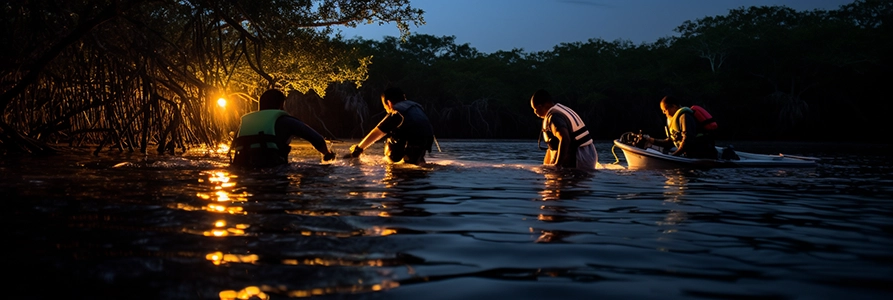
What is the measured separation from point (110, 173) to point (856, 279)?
7096mm

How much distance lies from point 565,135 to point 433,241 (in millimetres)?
5429

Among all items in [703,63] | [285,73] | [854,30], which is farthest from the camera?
[703,63]

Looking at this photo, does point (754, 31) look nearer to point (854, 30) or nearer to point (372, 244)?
point (854, 30)

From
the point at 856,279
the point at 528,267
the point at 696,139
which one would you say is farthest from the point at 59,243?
the point at 696,139

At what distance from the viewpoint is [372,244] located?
327cm

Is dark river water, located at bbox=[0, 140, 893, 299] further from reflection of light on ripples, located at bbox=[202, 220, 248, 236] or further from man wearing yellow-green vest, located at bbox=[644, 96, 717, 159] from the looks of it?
man wearing yellow-green vest, located at bbox=[644, 96, 717, 159]

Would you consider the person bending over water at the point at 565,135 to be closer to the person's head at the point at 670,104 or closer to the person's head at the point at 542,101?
the person's head at the point at 542,101

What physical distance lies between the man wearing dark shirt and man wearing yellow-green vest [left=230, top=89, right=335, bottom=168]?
1.23 meters

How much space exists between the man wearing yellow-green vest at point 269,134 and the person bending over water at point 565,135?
264 centimetres

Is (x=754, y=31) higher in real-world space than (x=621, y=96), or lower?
higher

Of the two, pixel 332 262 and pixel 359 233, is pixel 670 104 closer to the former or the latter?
pixel 359 233

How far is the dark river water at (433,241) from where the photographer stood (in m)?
2.45

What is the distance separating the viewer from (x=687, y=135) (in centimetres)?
1064

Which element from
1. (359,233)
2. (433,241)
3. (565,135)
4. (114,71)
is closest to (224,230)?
(359,233)
